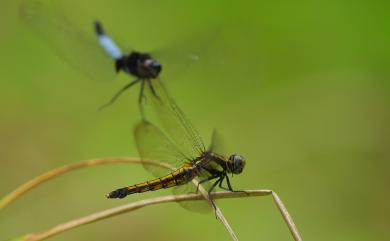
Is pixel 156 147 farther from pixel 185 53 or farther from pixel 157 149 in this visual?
pixel 185 53

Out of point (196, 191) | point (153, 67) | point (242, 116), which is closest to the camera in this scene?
point (196, 191)

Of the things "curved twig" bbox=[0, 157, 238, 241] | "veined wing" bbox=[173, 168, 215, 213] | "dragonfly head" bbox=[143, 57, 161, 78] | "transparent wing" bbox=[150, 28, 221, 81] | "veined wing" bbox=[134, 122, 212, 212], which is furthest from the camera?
"transparent wing" bbox=[150, 28, 221, 81]

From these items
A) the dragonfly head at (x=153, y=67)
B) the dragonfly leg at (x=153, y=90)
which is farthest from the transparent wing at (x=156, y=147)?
the dragonfly head at (x=153, y=67)

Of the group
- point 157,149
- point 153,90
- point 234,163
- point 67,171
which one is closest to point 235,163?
point 234,163

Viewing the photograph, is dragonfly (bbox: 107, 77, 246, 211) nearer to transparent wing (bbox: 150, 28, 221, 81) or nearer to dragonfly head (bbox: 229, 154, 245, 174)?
dragonfly head (bbox: 229, 154, 245, 174)

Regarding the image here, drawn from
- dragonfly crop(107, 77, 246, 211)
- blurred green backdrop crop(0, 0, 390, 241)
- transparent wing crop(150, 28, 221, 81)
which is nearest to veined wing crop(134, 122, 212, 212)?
dragonfly crop(107, 77, 246, 211)
